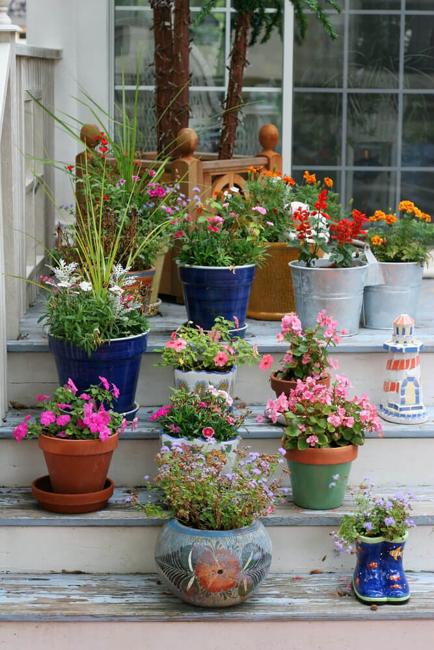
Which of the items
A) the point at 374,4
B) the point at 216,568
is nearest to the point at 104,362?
the point at 216,568

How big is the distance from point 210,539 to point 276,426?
2.22ft

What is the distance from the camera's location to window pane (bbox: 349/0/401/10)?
5.46m

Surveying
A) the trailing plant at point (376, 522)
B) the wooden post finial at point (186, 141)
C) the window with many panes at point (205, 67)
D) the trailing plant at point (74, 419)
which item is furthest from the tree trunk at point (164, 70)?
the trailing plant at point (376, 522)

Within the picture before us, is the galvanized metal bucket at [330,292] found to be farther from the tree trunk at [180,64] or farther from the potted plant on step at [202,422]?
the tree trunk at [180,64]

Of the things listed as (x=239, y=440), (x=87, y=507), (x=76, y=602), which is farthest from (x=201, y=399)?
(x=76, y=602)

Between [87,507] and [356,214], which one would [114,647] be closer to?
[87,507]

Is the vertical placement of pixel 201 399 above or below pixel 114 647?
above

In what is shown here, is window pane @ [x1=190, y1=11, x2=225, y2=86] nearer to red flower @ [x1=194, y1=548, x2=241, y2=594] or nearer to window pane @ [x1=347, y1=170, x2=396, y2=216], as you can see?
window pane @ [x1=347, y1=170, x2=396, y2=216]

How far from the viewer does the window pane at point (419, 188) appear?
5668mm

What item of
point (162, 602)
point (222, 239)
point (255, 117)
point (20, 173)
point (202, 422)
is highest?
point (255, 117)

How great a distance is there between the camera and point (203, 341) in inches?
145

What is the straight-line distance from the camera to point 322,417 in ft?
11.4

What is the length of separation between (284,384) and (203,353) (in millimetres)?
285

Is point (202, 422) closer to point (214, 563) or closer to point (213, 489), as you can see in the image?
point (213, 489)
